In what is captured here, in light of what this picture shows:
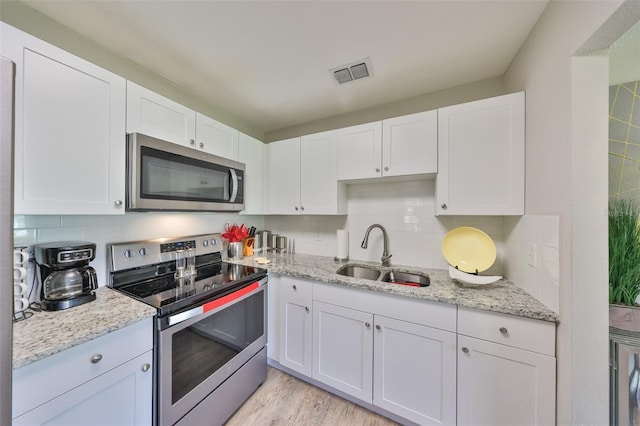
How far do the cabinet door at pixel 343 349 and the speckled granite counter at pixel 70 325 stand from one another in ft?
3.62

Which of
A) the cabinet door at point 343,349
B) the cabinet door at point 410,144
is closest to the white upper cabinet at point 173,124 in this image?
the cabinet door at point 410,144

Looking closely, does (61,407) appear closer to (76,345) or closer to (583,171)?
(76,345)

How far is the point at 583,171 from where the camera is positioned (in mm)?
930

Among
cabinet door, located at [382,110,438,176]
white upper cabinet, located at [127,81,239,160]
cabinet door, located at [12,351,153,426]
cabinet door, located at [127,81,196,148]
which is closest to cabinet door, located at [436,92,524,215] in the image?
cabinet door, located at [382,110,438,176]

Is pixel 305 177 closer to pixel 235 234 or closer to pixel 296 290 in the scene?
pixel 235 234

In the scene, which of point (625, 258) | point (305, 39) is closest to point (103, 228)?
point (305, 39)

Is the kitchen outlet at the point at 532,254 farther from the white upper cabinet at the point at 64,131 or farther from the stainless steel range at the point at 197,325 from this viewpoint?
the white upper cabinet at the point at 64,131

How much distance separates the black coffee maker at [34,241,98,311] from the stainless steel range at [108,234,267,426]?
7.8 inches

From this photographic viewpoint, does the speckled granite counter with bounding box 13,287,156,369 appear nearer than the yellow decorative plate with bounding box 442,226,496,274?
Yes

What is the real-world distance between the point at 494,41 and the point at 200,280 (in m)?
2.50

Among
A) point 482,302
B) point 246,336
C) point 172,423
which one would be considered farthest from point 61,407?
point 482,302

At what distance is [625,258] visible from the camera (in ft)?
3.65

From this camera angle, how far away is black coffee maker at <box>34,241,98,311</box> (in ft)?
3.48

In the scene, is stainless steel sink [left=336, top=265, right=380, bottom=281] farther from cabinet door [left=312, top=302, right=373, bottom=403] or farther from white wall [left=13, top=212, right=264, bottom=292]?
white wall [left=13, top=212, right=264, bottom=292]
